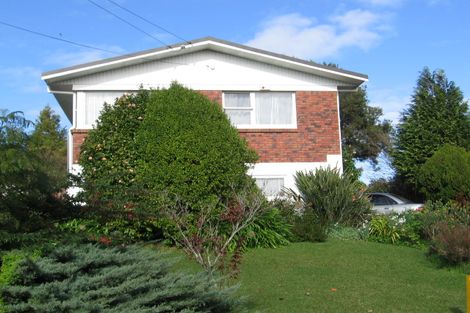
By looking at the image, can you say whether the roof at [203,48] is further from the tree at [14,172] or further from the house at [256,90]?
the tree at [14,172]

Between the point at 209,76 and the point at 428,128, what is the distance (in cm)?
1010

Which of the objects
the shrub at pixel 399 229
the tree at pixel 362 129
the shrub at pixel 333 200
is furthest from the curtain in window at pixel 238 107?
the tree at pixel 362 129

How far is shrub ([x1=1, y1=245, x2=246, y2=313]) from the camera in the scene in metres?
5.80

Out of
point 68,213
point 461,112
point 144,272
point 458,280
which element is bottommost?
point 458,280

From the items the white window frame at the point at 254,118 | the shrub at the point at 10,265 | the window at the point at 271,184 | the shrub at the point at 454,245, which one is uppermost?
the white window frame at the point at 254,118

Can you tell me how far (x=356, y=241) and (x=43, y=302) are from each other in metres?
10.0

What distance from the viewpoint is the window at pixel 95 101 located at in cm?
1742

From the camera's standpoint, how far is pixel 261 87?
1827 centimetres

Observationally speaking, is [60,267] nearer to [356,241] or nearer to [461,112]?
[356,241]

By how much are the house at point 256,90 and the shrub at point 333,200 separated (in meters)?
1.61

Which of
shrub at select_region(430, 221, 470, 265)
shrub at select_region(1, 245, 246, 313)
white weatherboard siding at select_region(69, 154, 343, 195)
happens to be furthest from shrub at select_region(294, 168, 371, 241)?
shrub at select_region(1, 245, 246, 313)

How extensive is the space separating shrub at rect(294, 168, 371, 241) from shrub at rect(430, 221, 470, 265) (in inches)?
162

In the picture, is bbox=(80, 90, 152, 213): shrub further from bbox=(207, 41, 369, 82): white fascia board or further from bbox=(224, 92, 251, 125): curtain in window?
bbox=(207, 41, 369, 82): white fascia board

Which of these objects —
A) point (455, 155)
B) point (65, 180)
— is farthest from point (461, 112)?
point (65, 180)
